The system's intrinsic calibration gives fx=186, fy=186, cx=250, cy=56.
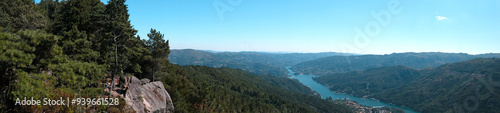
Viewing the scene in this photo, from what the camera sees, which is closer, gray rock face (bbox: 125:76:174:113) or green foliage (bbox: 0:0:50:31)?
gray rock face (bbox: 125:76:174:113)

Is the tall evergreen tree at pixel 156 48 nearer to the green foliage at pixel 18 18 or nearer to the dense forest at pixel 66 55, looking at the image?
the dense forest at pixel 66 55

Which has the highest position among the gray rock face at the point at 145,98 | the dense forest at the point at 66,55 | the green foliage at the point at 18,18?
the green foliage at the point at 18,18

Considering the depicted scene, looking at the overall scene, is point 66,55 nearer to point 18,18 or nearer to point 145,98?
point 145,98

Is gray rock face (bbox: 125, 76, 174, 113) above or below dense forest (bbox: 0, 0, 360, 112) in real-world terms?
below

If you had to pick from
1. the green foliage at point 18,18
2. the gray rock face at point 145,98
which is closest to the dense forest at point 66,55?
the green foliage at point 18,18

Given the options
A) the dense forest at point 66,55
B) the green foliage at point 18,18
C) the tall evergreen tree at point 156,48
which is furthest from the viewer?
the tall evergreen tree at point 156,48

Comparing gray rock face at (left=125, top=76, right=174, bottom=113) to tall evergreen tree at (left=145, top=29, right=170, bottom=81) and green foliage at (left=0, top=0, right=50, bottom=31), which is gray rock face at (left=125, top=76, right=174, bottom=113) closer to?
tall evergreen tree at (left=145, top=29, right=170, bottom=81)

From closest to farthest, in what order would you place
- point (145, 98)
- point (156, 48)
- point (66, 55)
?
point (66, 55)
point (145, 98)
point (156, 48)

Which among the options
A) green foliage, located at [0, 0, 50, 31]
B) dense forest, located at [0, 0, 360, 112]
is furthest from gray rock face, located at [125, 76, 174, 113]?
green foliage, located at [0, 0, 50, 31]

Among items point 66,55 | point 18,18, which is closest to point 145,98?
point 66,55

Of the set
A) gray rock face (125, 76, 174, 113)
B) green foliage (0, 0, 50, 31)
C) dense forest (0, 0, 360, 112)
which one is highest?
green foliage (0, 0, 50, 31)
